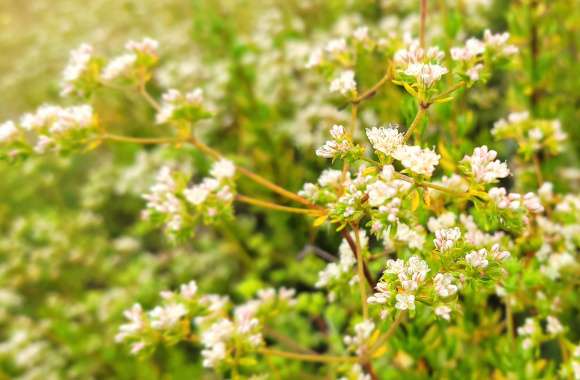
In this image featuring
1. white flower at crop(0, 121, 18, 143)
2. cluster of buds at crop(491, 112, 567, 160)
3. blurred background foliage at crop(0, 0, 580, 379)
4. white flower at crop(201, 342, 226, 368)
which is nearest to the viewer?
white flower at crop(201, 342, 226, 368)

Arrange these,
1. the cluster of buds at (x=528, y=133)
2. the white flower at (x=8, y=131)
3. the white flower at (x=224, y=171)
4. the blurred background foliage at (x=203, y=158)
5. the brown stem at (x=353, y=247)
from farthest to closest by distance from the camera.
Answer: the blurred background foliage at (x=203, y=158), the cluster of buds at (x=528, y=133), the white flower at (x=8, y=131), the white flower at (x=224, y=171), the brown stem at (x=353, y=247)

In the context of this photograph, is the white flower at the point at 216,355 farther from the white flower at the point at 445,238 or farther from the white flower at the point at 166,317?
the white flower at the point at 445,238

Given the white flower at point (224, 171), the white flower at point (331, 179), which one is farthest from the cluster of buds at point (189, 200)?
the white flower at point (331, 179)

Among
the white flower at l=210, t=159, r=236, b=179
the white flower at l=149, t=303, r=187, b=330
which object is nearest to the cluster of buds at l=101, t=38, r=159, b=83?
the white flower at l=210, t=159, r=236, b=179

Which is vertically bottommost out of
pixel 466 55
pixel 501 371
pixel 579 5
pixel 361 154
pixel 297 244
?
pixel 501 371

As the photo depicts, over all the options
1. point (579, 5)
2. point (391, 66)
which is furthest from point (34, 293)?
point (579, 5)

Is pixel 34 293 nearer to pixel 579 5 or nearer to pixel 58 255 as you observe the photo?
pixel 58 255

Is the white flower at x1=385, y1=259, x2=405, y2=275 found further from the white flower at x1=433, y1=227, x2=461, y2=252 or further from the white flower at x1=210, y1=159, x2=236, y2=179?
the white flower at x1=210, y1=159, x2=236, y2=179
